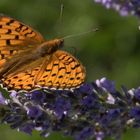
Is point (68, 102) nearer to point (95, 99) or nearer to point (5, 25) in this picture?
point (95, 99)

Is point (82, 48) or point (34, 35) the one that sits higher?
point (34, 35)

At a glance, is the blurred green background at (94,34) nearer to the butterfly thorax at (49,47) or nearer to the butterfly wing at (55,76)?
the butterfly thorax at (49,47)

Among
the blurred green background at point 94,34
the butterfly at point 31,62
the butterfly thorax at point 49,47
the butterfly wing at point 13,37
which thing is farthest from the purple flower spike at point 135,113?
the blurred green background at point 94,34

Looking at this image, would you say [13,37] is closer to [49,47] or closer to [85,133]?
[49,47]

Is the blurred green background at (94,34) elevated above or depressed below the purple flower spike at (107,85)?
below

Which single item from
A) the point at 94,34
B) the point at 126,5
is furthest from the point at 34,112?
the point at 94,34

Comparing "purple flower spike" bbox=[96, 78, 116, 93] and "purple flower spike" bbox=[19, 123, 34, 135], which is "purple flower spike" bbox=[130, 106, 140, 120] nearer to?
"purple flower spike" bbox=[96, 78, 116, 93]

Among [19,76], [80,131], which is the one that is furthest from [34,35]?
[80,131]
